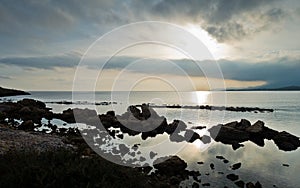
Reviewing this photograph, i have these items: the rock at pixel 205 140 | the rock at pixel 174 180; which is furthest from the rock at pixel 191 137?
the rock at pixel 174 180

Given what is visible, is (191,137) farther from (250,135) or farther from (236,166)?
(236,166)

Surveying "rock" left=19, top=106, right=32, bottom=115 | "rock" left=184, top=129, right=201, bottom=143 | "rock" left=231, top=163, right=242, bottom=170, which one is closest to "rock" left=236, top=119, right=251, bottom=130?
"rock" left=184, top=129, right=201, bottom=143

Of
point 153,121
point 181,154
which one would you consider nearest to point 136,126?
point 153,121

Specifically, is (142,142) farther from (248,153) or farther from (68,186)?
(68,186)

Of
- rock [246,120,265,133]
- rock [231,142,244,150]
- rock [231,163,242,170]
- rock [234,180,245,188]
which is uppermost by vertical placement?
rock [246,120,265,133]

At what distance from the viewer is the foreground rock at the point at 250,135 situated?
3153 centimetres

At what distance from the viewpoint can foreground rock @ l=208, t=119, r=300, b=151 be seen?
103 feet

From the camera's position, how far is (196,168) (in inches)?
816

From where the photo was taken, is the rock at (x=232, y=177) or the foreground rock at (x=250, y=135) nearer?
the rock at (x=232, y=177)

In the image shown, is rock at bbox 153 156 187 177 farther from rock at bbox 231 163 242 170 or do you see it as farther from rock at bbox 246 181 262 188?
rock at bbox 246 181 262 188

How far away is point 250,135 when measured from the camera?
3581 cm

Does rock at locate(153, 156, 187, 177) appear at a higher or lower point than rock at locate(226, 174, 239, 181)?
higher

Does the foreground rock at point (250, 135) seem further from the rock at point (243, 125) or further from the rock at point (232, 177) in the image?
the rock at point (232, 177)

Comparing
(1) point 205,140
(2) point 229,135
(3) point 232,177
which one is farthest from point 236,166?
(2) point 229,135
